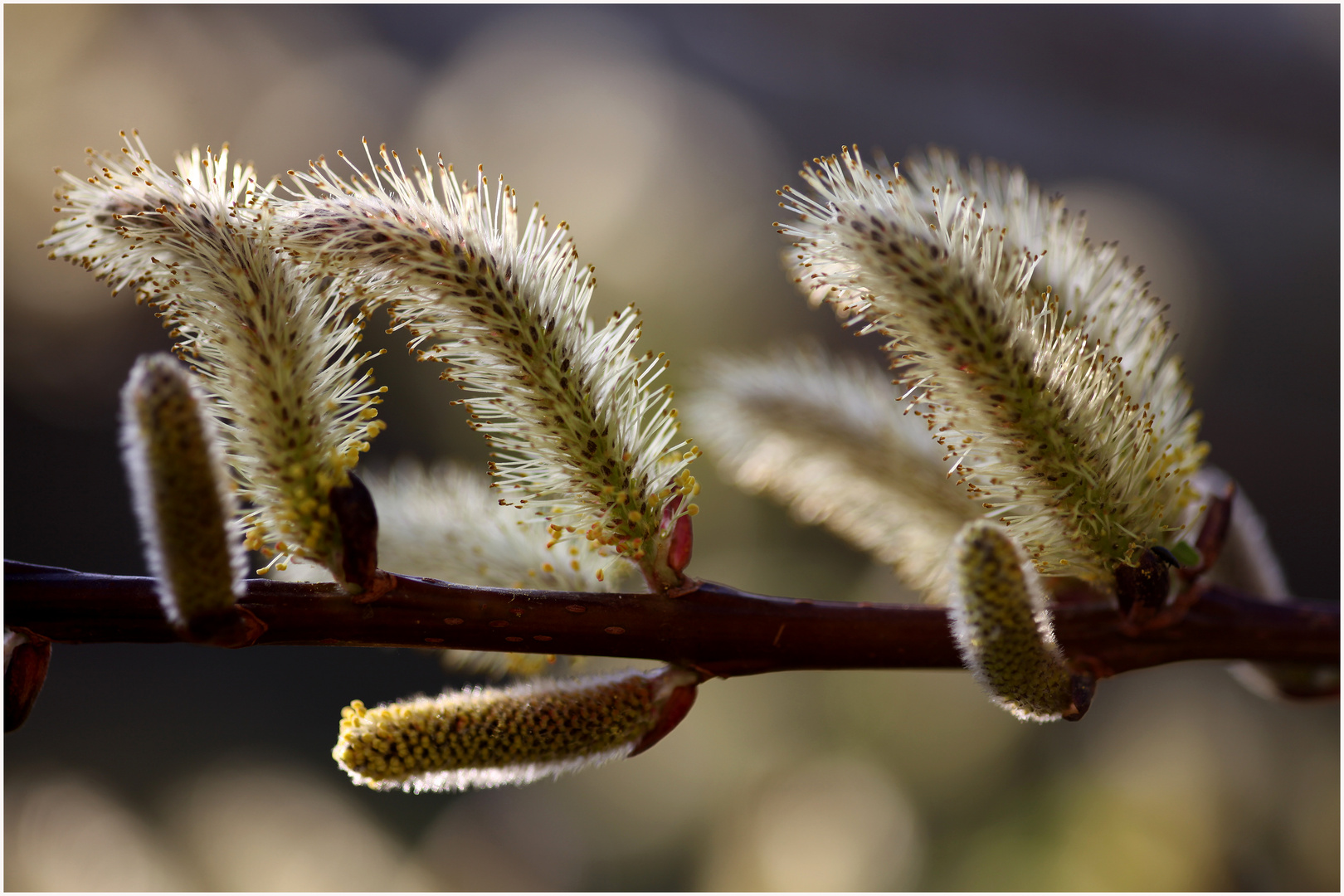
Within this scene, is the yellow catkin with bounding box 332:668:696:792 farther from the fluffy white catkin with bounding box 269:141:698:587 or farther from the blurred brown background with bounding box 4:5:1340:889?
the blurred brown background with bounding box 4:5:1340:889

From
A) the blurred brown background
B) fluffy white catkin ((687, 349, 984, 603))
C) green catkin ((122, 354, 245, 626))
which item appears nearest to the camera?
green catkin ((122, 354, 245, 626))

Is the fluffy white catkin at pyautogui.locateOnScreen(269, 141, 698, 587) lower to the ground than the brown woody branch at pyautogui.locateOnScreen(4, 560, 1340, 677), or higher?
higher

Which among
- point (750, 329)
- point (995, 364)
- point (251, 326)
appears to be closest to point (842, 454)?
point (995, 364)

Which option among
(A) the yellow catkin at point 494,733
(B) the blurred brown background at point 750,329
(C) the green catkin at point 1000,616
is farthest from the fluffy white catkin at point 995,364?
(B) the blurred brown background at point 750,329

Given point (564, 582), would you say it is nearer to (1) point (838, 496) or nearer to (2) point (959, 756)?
(1) point (838, 496)

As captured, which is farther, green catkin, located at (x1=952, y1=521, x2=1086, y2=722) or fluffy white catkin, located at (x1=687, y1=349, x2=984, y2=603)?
fluffy white catkin, located at (x1=687, y1=349, x2=984, y2=603)

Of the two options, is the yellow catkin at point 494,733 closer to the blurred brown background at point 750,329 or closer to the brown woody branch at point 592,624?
the brown woody branch at point 592,624

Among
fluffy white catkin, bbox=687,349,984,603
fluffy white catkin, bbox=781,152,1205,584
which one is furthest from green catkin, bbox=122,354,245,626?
fluffy white catkin, bbox=687,349,984,603
